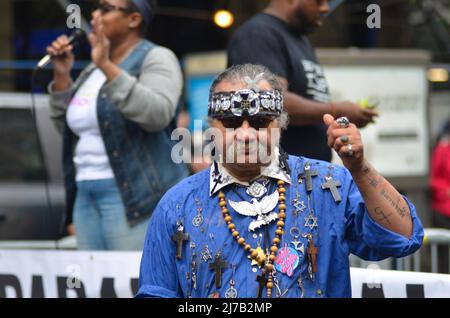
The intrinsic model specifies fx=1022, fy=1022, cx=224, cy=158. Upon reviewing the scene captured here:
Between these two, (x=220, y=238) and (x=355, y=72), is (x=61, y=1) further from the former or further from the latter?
(x=220, y=238)

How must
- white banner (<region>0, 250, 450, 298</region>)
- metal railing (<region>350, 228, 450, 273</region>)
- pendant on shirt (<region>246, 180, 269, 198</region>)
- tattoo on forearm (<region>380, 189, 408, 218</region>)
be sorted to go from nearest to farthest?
tattoo on forearm (<region>380, 189, 408, 218</region>), pendant on shirt (<region>246, 180, 269, 198</region>), white banner (<region>0, 250, 450, 298</region>), metal railing (<region>350, 228, 450, 273</region>)

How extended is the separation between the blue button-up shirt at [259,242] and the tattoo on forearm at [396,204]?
2.5 inches

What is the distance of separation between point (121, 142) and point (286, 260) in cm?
199

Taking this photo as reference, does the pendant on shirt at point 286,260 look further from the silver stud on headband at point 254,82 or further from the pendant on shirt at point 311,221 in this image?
the silver stud on headband at point 254,82

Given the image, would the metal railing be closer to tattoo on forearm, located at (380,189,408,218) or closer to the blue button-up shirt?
the blue button-up shirt

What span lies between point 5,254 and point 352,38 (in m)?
10.6

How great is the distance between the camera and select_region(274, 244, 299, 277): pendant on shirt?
128 inches

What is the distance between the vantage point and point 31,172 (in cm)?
785

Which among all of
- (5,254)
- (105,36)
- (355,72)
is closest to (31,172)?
(5,254)

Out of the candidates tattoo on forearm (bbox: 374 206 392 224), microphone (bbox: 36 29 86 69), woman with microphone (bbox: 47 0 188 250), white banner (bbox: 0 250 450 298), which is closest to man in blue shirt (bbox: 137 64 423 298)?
tattoo on forearm (bbox: 374 206 392 224)

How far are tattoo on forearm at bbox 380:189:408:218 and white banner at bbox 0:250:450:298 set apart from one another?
1.41 metres

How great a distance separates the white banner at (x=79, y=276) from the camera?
462cm

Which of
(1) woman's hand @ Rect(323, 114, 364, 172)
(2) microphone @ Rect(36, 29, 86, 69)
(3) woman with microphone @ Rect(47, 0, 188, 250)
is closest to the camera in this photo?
(1) woman's hand @ Rect(323, 114, 364, 172)

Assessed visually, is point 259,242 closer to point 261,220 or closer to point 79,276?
point 261,220
